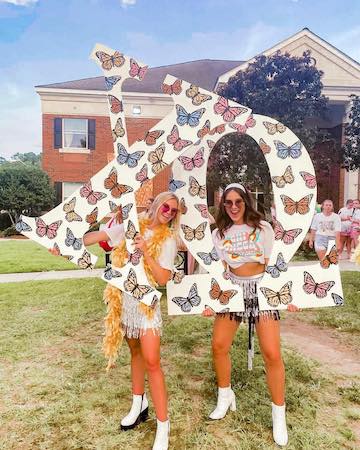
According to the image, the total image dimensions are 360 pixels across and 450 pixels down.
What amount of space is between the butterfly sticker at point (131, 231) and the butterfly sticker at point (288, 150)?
1097 mm

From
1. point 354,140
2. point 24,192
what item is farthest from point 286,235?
point 24,192

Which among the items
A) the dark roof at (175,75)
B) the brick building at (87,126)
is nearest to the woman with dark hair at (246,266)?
the brick building at (87,126)

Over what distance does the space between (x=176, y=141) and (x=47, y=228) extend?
3.36 feet

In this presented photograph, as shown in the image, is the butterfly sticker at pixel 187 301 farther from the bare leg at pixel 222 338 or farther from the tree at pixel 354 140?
the tree at pixel 354 140

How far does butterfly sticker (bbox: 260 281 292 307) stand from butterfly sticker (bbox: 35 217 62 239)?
142 centimetres

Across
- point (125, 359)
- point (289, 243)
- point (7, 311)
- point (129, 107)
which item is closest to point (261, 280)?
point (289, 243)

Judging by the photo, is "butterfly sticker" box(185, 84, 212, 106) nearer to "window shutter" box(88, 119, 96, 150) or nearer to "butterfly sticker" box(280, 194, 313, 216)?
"butterfly sticker" box(280, 194, 313, 216)

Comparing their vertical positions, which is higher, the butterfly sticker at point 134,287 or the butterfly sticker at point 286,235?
the butterfly sticker at point 286,235

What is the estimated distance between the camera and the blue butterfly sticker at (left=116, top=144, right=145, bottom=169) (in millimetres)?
2641

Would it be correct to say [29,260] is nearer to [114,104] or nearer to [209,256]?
[209,256]

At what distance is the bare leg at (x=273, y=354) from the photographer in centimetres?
261

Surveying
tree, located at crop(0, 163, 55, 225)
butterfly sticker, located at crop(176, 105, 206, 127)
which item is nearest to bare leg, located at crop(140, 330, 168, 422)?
butterfly sticker, located at crop(176, 105, 206, 127)

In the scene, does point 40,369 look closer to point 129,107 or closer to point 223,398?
point 223,398

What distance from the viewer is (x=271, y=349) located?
2.60 m
